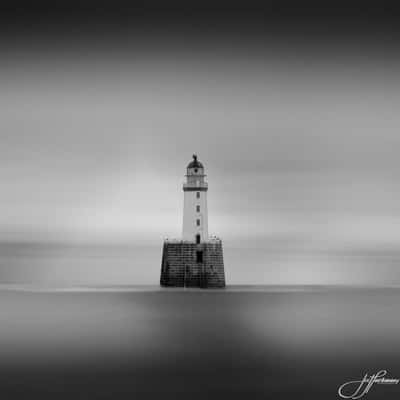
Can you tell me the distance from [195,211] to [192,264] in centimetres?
291

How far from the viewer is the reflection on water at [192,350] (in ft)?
90.5

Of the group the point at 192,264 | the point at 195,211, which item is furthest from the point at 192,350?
the point at 192,264

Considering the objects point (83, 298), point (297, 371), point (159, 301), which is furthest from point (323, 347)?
point (83, 298)

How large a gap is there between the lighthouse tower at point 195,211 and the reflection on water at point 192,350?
2891 mm

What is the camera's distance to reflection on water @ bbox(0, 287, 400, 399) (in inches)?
1086

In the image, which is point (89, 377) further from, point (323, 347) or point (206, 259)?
point (206, 259)

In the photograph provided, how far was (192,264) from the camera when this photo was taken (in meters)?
57.7

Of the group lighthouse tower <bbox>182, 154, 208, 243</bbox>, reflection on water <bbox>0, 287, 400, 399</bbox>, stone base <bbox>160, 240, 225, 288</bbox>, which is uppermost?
lighthouse tower <bbox>182, 154, 208, 243</bbox>

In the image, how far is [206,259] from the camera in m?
57.5

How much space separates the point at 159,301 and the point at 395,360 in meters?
28.0

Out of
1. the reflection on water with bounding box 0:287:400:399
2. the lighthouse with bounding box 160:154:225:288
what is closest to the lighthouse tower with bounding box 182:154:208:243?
the lighthouse with bounding box 160:154:225:288

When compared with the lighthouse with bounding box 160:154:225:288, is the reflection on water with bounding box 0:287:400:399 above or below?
below

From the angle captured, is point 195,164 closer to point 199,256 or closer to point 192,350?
point 199,256

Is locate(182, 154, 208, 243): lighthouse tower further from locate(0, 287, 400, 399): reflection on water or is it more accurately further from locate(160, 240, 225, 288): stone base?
locate(0, 287, 400, 399): reflection on water
